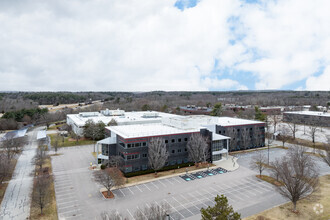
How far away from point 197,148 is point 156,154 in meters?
9.07

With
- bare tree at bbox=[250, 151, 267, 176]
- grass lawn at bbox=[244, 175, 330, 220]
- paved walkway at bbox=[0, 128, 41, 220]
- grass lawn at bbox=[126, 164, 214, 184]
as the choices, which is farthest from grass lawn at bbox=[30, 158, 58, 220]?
bare tree at bbox=[250, 151, 267, 176]

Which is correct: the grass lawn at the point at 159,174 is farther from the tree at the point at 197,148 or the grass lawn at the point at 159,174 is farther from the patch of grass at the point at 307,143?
the patch of grass at the point at 307,143

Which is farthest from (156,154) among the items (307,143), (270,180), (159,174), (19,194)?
(307,143)

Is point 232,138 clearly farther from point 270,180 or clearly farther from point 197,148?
point 270,180

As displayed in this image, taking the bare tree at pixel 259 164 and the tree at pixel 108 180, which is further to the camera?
the bare tree at pixel 259 164

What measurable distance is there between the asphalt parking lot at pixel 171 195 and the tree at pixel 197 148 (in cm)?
556

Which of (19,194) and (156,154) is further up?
(156,154)

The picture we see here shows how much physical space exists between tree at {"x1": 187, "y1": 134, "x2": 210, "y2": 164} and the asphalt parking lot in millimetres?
5562

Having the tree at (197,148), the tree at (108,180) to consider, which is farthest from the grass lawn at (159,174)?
the tree at (108,180)

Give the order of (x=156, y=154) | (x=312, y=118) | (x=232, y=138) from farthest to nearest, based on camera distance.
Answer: (x=312, y=118)
(x=232, y=138)
(x=156, y=154)

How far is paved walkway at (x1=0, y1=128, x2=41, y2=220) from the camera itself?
24984 millimetres

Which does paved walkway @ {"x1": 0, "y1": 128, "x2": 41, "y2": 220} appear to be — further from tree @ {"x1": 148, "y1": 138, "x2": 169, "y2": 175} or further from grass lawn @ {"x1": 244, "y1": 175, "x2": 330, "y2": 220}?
grass lawn @ {"x1": 244, "y1": 175, "x2": 330, "y2": 220}

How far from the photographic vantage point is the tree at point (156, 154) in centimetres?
3662

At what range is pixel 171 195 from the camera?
2956 centimetres
